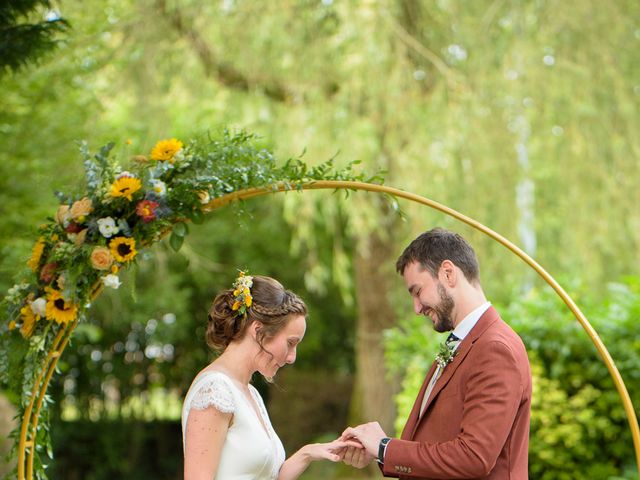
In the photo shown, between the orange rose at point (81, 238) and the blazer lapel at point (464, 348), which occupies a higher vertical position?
the orange rose at point (81, 238)

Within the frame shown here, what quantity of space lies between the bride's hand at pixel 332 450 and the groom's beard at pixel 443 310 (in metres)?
0.48

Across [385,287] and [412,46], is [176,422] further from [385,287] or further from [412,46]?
[412,46]

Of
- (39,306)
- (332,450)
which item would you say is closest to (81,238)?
(39,306)

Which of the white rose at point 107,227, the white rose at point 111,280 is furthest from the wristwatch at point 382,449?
the white rose at point 107,227

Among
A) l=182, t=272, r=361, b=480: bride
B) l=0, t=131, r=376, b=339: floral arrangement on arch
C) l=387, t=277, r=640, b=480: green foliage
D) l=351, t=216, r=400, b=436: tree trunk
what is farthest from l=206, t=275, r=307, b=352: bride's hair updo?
l=351, t=216, r=400, b=436: tree trunk

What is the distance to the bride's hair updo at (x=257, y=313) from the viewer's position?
3.22 m

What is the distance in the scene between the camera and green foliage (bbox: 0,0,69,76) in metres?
4.26

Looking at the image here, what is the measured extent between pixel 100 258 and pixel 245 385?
712 millimetres

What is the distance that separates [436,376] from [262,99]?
242 inches

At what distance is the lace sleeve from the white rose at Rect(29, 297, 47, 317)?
2.62 feet

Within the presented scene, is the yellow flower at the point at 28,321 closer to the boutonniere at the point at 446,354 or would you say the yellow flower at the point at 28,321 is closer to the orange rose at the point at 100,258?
the orange rose at the point at 100,258

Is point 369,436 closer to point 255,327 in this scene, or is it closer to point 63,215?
point 255,327

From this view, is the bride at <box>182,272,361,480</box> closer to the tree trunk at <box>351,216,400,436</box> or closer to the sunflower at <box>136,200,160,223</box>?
the sunflower at <box>136,200,160,223</box>

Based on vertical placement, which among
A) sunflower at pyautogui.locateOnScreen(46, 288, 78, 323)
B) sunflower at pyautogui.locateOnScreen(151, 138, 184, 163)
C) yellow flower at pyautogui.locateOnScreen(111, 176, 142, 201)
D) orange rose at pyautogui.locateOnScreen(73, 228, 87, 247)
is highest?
sunflower at pyautogui.locateOnScreen(151, 138, 184, 163)
